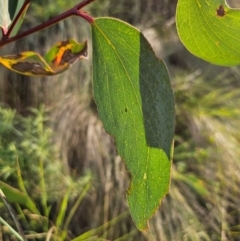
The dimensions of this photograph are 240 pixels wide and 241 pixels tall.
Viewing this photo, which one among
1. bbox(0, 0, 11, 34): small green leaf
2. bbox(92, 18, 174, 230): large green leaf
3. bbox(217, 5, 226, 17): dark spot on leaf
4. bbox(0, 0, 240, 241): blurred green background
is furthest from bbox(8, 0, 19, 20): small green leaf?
bbox(0, 0, 240, 241): blurred green background

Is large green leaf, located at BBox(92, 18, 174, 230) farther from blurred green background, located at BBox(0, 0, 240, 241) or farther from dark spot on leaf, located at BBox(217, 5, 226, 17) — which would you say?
blurred green background, located at BBox(0, 0, 240, 241)

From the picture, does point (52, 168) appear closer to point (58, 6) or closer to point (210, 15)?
point (58, 6)

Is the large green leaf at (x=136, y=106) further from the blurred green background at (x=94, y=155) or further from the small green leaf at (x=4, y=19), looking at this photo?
the blurred green background at (x=94, y=155)

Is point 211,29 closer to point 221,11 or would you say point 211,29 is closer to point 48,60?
point 221,11

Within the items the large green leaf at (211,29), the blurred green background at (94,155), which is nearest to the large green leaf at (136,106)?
the large green leaf at (211,29)

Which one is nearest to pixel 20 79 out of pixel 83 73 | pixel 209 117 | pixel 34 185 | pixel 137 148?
pixel 83 73
